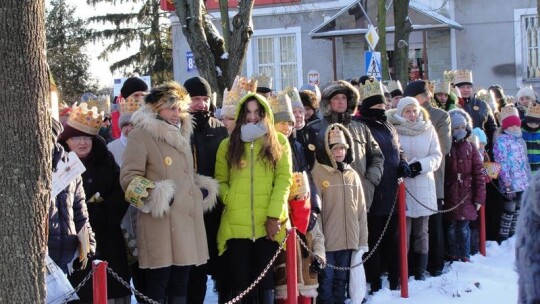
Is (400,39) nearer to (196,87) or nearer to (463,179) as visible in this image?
(463,179)

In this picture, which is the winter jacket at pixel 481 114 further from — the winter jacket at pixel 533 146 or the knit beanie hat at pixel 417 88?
the knit beanie hat at pixel 417 88

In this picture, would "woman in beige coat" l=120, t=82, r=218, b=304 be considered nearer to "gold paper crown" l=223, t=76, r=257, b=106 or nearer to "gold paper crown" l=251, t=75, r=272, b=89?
"gold paper crown" l=223, t=76, r=257, b=106

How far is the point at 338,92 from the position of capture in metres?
8.00

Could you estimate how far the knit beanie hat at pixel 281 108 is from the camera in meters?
7.24

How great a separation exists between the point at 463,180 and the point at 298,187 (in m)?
3.66

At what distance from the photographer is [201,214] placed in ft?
21.1

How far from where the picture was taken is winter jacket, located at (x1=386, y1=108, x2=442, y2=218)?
889cm

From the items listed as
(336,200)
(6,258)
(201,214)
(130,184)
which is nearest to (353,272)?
(336,200)

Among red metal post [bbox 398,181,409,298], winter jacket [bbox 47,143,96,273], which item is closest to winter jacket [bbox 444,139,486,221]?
red metal post [bbox 398,181,409,298]

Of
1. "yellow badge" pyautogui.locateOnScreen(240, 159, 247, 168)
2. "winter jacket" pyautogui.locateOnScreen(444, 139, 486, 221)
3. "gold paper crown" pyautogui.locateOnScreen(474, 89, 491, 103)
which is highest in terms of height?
"gold paper crown" pyautogui.locateOnScreen(474, 89, 491, 103)

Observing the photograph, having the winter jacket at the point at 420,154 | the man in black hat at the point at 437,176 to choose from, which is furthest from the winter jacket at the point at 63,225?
the man in black hat at the point at 437,176

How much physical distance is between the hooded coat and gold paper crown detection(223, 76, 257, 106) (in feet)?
9.82

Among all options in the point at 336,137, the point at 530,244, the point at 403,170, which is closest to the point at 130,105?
the point at 336,137

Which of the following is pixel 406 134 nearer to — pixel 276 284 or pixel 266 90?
pixel 266 90
